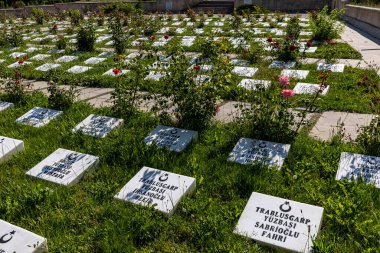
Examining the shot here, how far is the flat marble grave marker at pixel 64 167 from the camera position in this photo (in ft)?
12.2

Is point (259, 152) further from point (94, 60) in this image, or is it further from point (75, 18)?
point (75, 18)

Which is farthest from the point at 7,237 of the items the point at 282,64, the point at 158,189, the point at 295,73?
the point at 282,64

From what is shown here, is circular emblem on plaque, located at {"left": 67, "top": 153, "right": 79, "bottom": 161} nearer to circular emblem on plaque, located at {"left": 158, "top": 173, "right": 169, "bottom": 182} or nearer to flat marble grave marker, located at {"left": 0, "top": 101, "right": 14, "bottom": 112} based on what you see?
circular emblem on plaque, located at {"left": 158, "top": 173, "right": 169, "bottom": 182}

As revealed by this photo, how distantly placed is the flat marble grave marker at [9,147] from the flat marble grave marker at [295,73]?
4605mm

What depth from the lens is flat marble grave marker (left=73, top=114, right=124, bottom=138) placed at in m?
4.66

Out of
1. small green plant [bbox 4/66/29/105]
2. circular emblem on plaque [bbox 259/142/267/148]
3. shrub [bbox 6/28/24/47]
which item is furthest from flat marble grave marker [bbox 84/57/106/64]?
circular emblem on plaque [bbox 259/142/267/148]

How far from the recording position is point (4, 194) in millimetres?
3578

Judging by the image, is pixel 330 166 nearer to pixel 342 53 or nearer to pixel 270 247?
pixel 270 247

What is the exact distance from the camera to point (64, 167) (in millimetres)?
3887

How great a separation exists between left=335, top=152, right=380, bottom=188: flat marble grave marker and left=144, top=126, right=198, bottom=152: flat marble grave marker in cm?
169

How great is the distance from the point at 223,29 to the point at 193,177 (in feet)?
29.2

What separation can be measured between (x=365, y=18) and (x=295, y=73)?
639 cm

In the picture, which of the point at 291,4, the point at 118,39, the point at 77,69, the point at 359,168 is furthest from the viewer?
the point at 291,4

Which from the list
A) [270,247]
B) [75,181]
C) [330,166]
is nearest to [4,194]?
[75,181]
